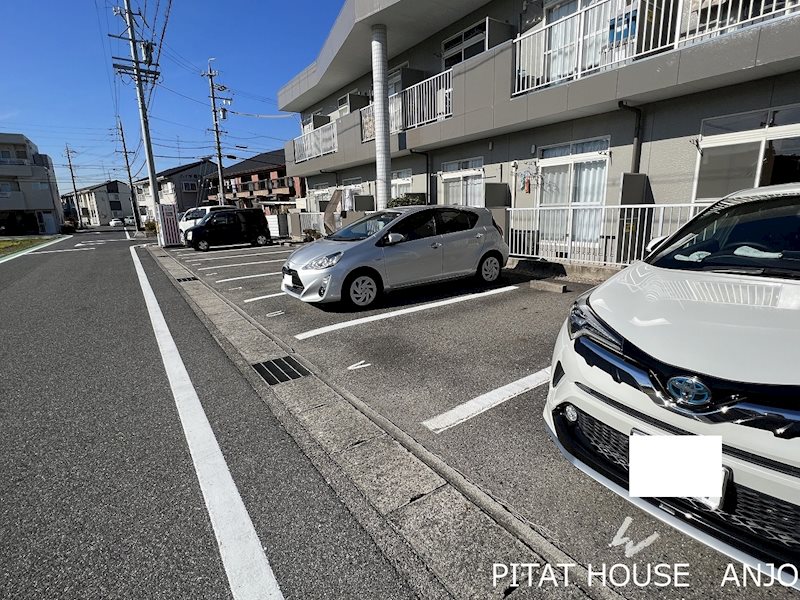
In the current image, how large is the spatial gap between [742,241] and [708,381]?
170 cm

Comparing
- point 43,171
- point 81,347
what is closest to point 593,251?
point 81,347

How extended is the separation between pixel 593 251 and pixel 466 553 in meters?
6.24

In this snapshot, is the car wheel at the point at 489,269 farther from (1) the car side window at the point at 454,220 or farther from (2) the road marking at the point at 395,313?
(1) the car side window at the point at 454,220

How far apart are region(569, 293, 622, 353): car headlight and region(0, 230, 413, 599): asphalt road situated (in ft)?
4.43

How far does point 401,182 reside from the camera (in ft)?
43.4

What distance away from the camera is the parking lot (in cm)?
174

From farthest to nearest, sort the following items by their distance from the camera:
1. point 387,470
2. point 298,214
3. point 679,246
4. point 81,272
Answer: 1. point 298,214
2. point 81,272
3. point 679,246
4. point 387,470

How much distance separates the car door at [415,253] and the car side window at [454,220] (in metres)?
0.15

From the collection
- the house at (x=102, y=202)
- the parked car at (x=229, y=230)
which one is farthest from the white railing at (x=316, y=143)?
the house at (x=102, y=202)

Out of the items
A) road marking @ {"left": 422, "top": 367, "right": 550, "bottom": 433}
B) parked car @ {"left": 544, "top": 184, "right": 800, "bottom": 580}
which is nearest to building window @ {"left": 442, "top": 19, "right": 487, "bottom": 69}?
road marking @ {"left": 422, "top": 367, "right": 550, "bottom": 433}

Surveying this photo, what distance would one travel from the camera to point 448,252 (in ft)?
19.9

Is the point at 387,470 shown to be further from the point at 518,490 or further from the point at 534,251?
the point at 534,251

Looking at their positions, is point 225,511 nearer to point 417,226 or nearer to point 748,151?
point 417,226

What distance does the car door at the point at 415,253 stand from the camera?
5.60 meters
